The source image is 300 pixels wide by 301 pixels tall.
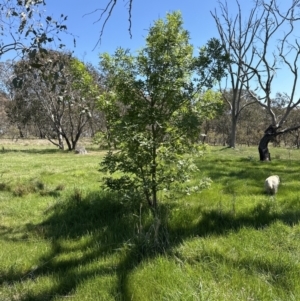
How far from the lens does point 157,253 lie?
13.0 feet

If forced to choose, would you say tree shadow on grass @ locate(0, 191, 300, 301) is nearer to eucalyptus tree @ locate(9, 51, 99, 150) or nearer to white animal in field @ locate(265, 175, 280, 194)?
white animal in field @ locate(265, 175, 280, 194)

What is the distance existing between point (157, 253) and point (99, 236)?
158 centimetres

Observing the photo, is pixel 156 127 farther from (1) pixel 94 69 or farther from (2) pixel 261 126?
(2) pixel 261 126

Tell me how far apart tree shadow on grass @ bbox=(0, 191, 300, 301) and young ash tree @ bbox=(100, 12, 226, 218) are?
73cm

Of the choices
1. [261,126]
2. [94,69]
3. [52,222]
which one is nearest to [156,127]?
[52,222]

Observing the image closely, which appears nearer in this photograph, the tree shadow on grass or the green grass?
the green grass

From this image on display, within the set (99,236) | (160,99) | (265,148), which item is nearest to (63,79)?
(160,99)

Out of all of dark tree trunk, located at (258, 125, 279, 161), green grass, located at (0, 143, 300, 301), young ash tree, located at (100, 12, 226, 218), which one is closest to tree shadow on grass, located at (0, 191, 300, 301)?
green grass, located at (0, 143, 300, 301)

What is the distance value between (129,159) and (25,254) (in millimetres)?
2086

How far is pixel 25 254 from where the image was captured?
477 centimetres

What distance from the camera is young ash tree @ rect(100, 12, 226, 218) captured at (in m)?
4.85

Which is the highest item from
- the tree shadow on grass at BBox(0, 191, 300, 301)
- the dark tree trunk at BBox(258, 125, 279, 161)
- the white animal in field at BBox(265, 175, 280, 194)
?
the dark tree trunk at BBox(258, 125, 279, 161)

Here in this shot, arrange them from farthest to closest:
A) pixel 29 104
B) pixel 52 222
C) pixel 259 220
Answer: pixel 29 104 → pixel 52 222 → pixel 259 220

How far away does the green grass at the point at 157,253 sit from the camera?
130 inches
